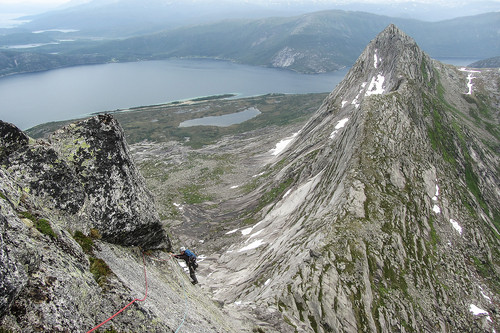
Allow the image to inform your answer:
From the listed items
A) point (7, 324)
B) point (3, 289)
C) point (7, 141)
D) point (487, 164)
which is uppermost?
point (7, 141)

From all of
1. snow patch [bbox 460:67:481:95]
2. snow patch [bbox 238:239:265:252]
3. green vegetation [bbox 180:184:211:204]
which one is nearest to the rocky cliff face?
snow patch [bbox 238:239:265:252]

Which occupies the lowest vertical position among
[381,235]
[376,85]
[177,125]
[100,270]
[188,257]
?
[177,125]

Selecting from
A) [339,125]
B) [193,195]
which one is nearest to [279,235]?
[193,195]

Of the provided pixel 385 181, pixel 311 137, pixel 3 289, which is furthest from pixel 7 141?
pixel 311 137

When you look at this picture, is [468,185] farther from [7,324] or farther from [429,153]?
[7,324]

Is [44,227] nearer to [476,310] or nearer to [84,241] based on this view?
[84,241]

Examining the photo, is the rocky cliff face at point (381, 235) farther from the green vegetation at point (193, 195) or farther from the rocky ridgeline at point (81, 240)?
the green vegetation at point (193, 195)
